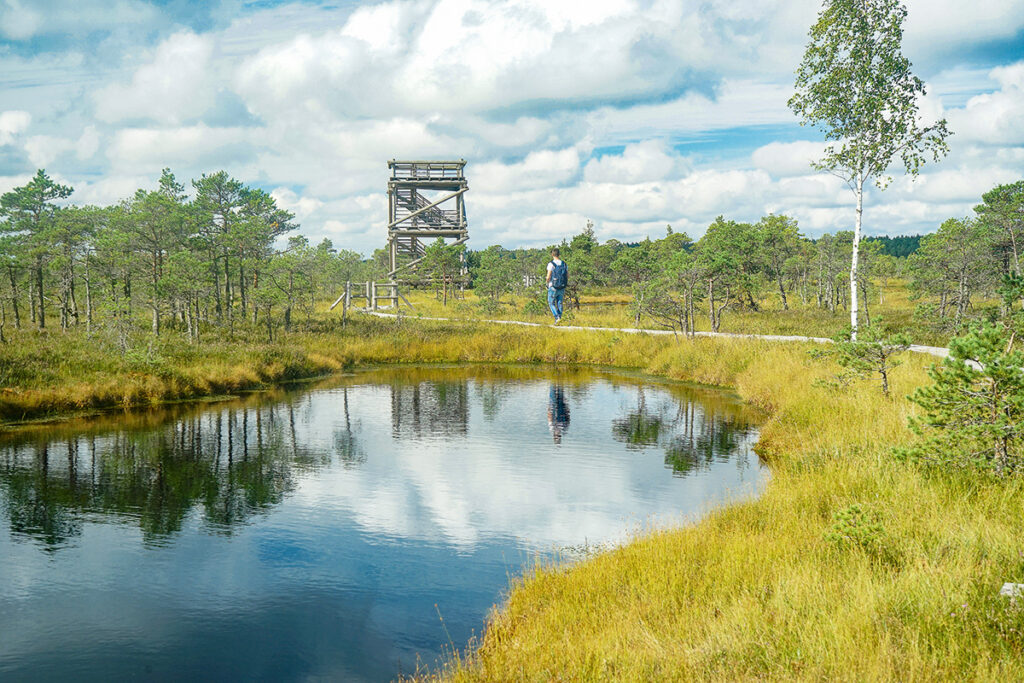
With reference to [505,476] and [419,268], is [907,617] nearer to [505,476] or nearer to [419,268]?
[505,476]

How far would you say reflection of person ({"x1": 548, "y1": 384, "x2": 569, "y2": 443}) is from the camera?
18.0 m

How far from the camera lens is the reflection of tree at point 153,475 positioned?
1147cm

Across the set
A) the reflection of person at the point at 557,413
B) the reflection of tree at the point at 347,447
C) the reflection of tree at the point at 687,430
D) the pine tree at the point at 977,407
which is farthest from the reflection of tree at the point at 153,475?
the pine tree at the point at 977,407

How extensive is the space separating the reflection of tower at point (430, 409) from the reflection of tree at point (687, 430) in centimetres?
466

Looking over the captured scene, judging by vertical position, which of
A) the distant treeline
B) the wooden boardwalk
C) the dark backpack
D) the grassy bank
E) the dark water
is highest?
the distant treeline

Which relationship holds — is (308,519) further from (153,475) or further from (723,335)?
(723,335)

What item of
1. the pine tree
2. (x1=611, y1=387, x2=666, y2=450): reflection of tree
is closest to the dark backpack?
(x1=611, y1=387, x2=666, y2=450): reflection of tree

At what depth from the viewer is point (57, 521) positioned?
11.2 metres

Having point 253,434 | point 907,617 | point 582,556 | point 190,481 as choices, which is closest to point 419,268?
point 253,434

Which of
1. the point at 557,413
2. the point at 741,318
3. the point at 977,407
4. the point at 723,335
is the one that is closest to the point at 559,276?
the point at 723,335

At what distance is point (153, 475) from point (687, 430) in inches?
499

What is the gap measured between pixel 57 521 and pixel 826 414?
14.7 m

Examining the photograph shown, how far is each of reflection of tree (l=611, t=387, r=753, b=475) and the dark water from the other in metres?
Result: 0.10

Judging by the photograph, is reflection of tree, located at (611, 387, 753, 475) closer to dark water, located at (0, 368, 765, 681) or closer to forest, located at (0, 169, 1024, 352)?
dark water, located at (0, 368, 765, 681)
